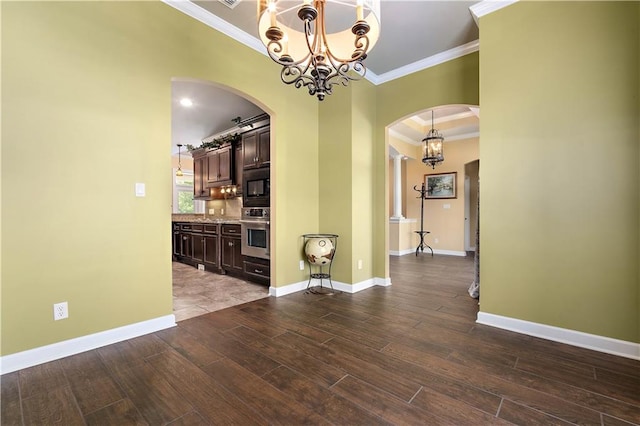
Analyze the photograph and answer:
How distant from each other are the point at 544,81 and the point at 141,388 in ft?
12.3

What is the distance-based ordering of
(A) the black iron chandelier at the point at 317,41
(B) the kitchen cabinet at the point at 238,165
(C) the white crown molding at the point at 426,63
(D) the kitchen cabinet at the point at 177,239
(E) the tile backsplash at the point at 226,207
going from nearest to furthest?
(A) the black iron chandelier at the point at 317,41 → (C) the white crown molding at the point at 426,63 → (B) the kitchen cabinet at the point at 238,165 → (D) the kitchen cabinet at the point at 177,239 → (E) the tile backsplash at the point at 226,207

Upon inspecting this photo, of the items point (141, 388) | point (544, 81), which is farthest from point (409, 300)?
point (141, 388)

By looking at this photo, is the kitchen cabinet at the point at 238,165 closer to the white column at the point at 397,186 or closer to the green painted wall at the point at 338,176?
the green painted wall at the point at 338,176

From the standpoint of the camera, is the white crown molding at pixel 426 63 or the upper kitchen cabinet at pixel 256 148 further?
the upper kitchen cabinet at pixel 256 148

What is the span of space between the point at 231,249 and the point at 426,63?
13.0ft

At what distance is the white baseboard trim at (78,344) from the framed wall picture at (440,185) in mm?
6628

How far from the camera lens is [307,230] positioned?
3.97 meters

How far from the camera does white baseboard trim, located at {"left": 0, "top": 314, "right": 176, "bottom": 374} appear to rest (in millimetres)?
1875

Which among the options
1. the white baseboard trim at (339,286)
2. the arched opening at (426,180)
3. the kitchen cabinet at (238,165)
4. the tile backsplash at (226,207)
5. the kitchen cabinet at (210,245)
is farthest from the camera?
the arched opening at (426,180)

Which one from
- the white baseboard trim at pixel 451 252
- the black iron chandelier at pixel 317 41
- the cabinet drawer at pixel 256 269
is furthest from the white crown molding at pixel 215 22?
the white baseboard trim at pixel 451 252

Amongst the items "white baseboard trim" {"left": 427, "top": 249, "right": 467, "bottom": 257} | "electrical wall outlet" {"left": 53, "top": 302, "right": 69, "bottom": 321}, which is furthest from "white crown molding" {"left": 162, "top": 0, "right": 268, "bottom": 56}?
"white baseboard trim" {"left": 427, "top": 249, "right": 467, "bottom": 257}

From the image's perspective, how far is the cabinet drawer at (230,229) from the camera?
453cm

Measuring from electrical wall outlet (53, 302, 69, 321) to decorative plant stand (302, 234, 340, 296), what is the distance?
238 centimetres

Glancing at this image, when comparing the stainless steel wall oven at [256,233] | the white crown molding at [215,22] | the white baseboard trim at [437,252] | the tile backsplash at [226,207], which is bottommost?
the white baseboard trim at [437,252]
